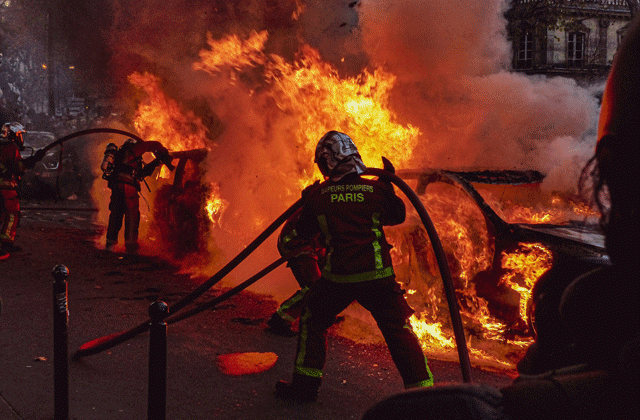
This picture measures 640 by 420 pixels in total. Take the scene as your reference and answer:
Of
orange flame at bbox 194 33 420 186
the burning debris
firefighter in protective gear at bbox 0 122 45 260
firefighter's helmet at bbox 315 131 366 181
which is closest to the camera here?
firefighter's helmet at bbox 315 131 366 181

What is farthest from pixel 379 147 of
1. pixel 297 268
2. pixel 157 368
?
pixel 157 368

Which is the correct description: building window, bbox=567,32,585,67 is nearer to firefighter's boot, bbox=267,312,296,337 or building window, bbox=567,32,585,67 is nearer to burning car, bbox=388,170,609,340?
burning car, bbox=388,170,609,340

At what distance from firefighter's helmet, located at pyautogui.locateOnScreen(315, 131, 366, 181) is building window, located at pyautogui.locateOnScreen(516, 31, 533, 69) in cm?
2898

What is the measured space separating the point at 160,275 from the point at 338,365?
4287 mm

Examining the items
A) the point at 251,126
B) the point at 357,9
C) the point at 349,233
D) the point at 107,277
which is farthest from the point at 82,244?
the point at 349,233

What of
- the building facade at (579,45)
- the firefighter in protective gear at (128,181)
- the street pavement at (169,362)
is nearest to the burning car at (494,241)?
the street pavement at (169,362)

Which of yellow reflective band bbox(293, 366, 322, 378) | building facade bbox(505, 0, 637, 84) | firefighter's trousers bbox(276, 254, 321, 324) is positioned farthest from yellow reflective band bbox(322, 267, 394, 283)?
building facade bbox(505, 0, 637, 84)

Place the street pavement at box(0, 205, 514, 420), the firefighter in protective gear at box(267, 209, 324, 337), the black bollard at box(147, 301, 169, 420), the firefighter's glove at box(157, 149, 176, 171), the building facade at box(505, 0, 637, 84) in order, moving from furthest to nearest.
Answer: the building facade at box(505, 0, 637, 84) < the firefighter's glove at box(157, 149, 176, 171) < the firefighter in protective gear at box(267, 209, 324, 337) < the street pavement at box(0, 205, 514, 420) < the black bollard at box(147, 301, 169, 420)

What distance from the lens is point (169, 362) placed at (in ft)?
14.8

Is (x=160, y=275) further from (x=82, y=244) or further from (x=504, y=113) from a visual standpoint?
(x=504, y=113)

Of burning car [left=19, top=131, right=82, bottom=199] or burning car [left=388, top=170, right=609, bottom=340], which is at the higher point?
burning car [left=19, top=131, right=82, bottom=199]

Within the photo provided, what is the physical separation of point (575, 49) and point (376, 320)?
110 feet

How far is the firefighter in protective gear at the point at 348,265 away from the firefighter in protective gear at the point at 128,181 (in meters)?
6.38

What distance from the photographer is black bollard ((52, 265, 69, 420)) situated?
3.29 m
